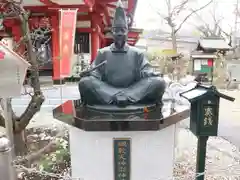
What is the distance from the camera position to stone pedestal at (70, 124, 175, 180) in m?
2.65

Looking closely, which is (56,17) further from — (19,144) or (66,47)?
(19,144)

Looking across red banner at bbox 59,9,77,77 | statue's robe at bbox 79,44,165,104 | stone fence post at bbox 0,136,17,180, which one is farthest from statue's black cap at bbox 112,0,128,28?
red banner at bbox 59,9,77,77

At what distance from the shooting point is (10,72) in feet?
7.86

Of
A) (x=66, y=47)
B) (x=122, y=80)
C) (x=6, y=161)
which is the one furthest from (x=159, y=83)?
(x=66, y=47)

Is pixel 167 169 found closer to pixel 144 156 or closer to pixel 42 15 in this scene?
pixel 144 156

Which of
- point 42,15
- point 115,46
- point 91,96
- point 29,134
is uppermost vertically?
point 42,15

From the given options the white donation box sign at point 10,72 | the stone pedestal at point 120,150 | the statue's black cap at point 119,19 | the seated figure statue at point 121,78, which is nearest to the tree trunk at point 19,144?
the stone pedestal at point 120,150

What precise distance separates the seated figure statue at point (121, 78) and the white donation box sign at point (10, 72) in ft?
2.15

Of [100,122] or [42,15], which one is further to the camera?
[42,15]

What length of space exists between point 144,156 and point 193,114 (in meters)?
0.70

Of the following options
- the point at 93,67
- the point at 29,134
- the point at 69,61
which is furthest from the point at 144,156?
the point at 69,61

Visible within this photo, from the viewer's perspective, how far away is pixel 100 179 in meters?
2.77

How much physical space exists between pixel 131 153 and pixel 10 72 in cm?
144

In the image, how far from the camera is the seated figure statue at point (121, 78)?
2.81 meters
